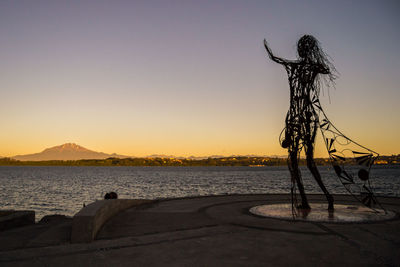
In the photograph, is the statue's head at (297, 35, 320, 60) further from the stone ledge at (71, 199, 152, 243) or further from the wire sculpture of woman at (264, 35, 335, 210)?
the stone ledge at (71, 199, 152, 243)

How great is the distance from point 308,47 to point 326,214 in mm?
6282

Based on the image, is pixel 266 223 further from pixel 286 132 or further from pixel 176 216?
pixel 286 132

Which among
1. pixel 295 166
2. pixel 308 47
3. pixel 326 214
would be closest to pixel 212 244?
pixel 326 214

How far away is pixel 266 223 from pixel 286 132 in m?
4.20

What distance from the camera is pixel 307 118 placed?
12.5m

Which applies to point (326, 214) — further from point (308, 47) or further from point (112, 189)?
point (112, 189)

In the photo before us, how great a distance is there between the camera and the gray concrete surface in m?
6.42

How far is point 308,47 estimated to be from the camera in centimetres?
1243

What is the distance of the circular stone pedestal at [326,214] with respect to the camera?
33.9ft

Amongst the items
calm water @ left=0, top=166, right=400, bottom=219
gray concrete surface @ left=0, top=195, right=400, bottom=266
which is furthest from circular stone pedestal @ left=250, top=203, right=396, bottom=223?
calm water @ left=0, top=166, right=400, bottom=219

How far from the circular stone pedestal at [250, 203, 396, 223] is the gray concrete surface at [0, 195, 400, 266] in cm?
56

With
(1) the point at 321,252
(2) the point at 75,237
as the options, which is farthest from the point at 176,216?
(1) the point at 321,252

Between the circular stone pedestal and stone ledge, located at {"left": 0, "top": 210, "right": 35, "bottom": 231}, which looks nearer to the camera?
the circular stone pedestal

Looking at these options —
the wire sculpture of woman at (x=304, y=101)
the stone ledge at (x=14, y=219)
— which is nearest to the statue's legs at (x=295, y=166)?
the wire sculpture of woman at (x=304, y=101)
